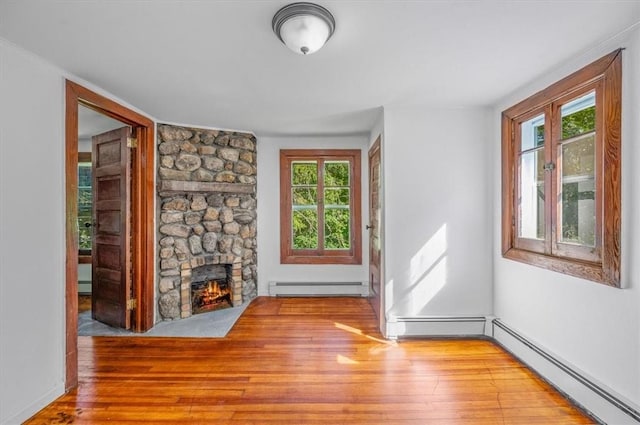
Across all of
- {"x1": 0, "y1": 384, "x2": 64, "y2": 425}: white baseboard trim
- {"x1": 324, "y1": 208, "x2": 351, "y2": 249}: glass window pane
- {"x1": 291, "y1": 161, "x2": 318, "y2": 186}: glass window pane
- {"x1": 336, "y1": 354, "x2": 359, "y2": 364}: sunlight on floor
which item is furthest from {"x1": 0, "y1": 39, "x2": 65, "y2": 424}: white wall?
{"x1": 324, "y1": 208, "x2": 351, "y2": 249}: glass window pane

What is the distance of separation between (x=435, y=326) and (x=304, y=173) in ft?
8.47

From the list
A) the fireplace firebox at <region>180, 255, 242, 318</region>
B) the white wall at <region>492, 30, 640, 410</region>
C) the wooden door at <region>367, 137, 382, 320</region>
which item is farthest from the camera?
the fireplace firebox at <region>180, 255, 242, 318</region>

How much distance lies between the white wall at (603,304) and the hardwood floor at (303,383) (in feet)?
1.07

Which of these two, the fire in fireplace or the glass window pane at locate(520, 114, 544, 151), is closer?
the glass window pane at locate(520, 114, 544, 151)

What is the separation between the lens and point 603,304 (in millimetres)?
1785

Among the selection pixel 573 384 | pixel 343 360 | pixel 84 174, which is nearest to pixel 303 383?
pixel 343 360

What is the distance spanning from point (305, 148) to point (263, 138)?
0.62 meters

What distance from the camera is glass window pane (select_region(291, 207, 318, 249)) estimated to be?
168 inches

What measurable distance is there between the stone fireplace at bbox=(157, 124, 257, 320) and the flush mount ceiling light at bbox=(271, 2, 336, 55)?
232cm

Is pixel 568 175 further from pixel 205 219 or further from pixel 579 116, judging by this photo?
pixel 205 219

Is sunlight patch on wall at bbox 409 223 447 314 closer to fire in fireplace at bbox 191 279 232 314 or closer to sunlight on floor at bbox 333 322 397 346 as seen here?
sunlight on floor at bbox 333 322 397 346

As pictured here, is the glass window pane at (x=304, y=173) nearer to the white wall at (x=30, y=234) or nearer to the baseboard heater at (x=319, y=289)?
the baseboard heater at (x=319, y=289)

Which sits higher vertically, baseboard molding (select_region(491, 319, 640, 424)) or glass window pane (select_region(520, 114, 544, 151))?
glass window pane (select_region(520, 114, 544, 151))

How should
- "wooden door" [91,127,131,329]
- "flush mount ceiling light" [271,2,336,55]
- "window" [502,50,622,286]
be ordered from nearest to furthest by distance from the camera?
"flush mount ceiling light" [271,2,336,55], "window" [502,50,622,286], "wooden door" [91,127,131,329]
